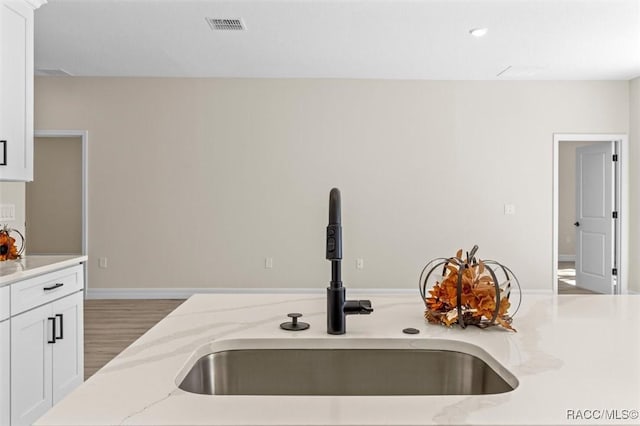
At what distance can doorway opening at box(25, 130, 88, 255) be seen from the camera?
6605 mm

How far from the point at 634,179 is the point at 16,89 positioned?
20.3 feet

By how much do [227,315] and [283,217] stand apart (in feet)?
13.8

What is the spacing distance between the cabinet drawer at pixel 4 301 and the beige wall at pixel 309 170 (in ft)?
11.3

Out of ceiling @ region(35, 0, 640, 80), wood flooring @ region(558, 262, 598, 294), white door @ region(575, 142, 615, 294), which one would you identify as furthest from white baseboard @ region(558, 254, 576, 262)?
ceiling @ region(35, 0, 640, 80)

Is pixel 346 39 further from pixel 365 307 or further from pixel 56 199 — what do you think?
pixel 56 199

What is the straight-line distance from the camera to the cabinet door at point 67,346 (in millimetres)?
2342

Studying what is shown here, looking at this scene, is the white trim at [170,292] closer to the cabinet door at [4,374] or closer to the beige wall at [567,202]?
the cabinet door at [4,374]

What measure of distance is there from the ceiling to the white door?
42.1 inches

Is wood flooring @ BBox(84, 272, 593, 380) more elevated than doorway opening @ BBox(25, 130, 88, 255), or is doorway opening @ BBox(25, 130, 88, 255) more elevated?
doorway opening @ BBox(25, 130, 88, 255)

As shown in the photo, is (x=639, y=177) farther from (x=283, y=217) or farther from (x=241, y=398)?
(x=241, y=398)

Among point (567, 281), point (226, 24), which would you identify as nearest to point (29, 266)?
point (226, 24)

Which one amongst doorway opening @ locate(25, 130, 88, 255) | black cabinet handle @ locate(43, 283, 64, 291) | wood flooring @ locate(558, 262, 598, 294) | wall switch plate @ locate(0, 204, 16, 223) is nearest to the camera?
black cabinet handle @ locate(43, 283, 64, 291)

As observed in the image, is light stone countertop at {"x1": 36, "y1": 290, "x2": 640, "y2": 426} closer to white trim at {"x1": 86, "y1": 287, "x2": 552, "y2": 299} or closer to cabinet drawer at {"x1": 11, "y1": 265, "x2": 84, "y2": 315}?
cabinet drawer at {"x1": 11, "y1": 265, "x2": 84, "y2": 315}

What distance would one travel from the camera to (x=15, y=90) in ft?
8.53
